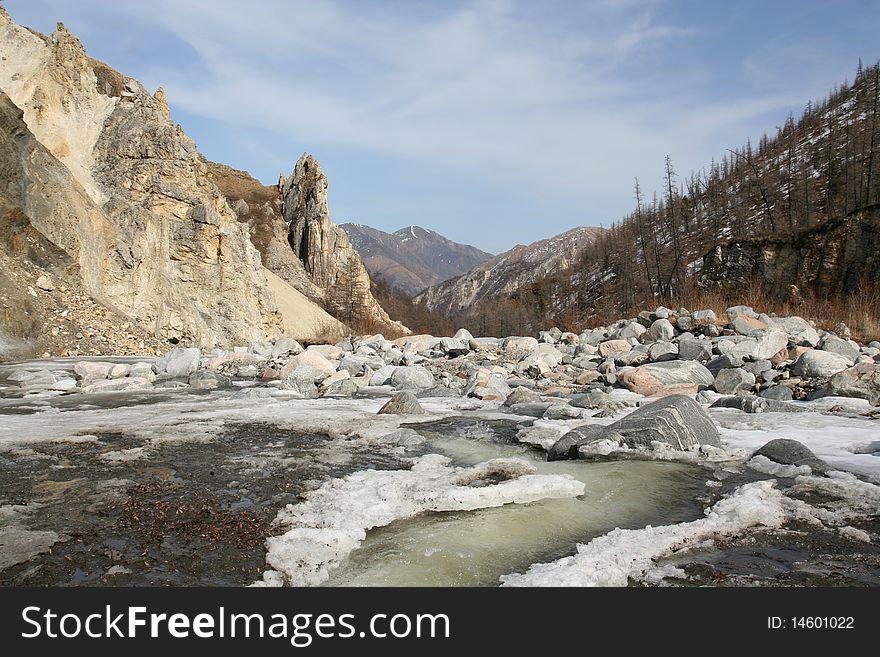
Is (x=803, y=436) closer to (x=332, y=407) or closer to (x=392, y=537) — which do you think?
(x=392, y=537)

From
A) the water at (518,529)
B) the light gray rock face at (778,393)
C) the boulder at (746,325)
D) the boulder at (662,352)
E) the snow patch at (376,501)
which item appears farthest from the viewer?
the boulder at (746,325)

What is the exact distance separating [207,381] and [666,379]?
7467 millimetres

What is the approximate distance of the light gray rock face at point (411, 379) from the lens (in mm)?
9031

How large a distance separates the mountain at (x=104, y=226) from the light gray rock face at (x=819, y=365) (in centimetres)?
1718

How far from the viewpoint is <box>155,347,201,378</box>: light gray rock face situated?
10664mm

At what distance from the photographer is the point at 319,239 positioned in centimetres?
5494

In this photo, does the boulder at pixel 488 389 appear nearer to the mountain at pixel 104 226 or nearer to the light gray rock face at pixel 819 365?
the light gray rock face at pixel 819 365

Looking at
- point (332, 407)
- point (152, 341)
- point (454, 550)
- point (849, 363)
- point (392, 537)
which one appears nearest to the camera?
point (454, 550)

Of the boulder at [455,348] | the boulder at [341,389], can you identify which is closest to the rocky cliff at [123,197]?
the boulder at [455,348]

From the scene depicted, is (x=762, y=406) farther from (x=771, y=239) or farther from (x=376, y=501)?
(x=771, y=239)

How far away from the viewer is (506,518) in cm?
296

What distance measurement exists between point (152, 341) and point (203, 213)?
25.7 ft

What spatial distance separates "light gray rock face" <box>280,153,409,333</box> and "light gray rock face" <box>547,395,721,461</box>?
154 ft
